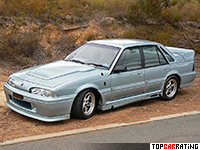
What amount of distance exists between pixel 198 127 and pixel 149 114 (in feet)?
3.98

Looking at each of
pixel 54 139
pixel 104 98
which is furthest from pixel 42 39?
pixel 54 139

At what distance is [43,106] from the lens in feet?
20.9

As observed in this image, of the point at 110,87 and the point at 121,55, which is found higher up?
the point at 121,55

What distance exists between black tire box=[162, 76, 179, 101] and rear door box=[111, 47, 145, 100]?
0.95 m

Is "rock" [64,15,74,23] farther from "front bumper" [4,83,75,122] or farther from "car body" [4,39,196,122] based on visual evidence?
"front bumper" [4,83,75,122]

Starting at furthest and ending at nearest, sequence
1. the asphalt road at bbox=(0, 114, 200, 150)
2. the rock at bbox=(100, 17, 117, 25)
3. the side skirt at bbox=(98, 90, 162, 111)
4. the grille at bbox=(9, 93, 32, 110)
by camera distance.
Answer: the rock at bbox=(100, 17, 117, 25) < the side skirt at bbox=(98, 90, 162, 111) < the grille at bbox=(9, 93, 32, 110) < the asphalt road at bbox=(0, 114, 200, 150)

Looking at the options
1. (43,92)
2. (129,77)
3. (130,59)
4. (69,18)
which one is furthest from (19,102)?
(69,18)

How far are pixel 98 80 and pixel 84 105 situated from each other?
61 centimetres

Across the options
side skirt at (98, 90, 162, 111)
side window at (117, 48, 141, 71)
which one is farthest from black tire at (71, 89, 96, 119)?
side window at (117, 48, 141, 71)

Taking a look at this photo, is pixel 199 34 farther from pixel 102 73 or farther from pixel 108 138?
pixel 108 138

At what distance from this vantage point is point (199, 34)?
62.2 ft

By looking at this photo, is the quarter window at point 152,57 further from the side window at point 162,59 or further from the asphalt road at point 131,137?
the asphalt road at point 131,137

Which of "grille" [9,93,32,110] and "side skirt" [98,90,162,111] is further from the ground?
"grille" [9,93,32,110]

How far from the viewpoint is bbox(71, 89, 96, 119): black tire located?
22.1 feet
